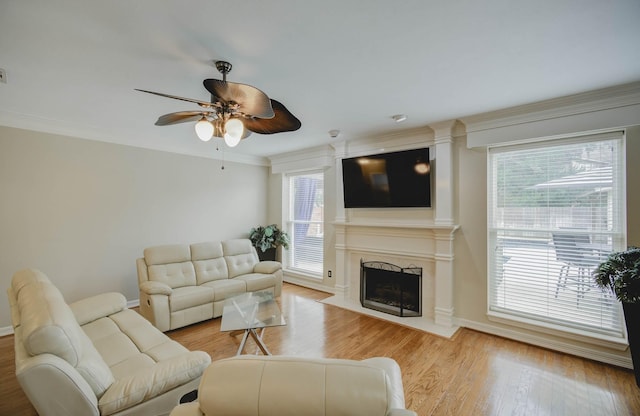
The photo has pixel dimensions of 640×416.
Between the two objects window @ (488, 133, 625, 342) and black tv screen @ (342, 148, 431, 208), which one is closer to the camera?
window @ (488, 133, 625, 342)

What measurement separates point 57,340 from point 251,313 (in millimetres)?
1622

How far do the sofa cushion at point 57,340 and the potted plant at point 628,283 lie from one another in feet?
11.2

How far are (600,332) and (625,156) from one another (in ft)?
5.40

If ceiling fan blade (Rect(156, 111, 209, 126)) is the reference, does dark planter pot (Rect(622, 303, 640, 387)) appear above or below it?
below

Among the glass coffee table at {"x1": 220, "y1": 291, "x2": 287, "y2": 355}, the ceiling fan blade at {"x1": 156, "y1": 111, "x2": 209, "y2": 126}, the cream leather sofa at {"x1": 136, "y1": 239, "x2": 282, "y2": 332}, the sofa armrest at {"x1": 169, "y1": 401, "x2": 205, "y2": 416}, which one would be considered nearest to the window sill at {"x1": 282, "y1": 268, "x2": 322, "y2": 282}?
the cream leather sofa at {"x1": 136, "y1": 239, "x2": 282, "y2": 332}

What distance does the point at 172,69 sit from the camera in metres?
2.13

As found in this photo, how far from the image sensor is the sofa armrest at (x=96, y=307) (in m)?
2.42

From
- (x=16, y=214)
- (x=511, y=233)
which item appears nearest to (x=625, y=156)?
(x=511, y=233)

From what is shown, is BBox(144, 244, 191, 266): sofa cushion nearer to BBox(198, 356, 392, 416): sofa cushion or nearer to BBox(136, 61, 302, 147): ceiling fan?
BBox(136, 61, 302, 147): ceiling fan

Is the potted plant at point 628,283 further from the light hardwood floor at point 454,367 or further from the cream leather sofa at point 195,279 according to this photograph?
the cream leather sofa at point 195,279

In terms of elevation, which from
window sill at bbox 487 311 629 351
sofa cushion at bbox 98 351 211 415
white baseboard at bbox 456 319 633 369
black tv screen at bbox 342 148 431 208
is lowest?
white baseboard at bbox 456 319 633 369

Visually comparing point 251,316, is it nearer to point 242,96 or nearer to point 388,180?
point 242,96

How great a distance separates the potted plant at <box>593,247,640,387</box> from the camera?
206 cm

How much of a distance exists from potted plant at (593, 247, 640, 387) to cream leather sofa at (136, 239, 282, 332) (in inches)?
141
